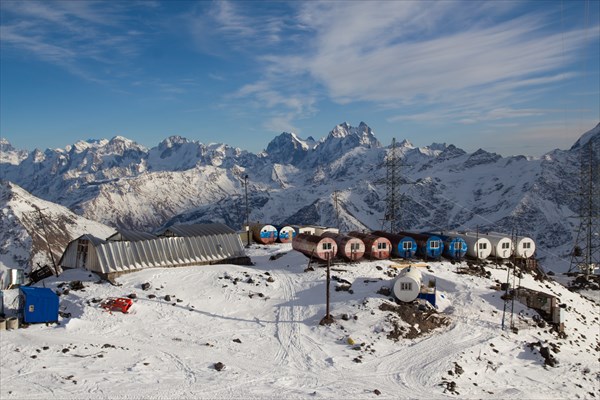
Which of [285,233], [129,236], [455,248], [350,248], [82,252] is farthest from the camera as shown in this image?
[285,233]

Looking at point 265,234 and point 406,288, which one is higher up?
point 265,234

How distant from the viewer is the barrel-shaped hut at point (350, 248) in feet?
194

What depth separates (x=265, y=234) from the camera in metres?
78.1

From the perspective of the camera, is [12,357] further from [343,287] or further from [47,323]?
[343,287]

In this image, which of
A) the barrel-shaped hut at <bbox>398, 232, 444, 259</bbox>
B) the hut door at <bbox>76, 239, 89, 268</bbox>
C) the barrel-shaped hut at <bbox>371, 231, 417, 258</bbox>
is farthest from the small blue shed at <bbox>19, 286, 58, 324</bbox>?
the barrel-shaped hut at <bbox>398, 232, 444, 259</bbox>

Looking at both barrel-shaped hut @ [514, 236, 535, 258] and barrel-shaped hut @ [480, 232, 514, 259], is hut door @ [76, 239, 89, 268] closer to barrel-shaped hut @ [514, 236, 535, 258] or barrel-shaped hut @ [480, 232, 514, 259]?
barrel-shaped hut @ [480, 232, 514, 259]

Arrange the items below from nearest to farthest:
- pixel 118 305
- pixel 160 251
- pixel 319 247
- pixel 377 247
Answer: pixel 118 305 < pixel 160 251 < pixel 319 247 < pixel 377 247

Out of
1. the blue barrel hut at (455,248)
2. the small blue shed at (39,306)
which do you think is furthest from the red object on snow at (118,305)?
the blue barrel hut at (455,248)

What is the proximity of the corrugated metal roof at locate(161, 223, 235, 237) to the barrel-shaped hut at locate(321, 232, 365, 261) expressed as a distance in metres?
14.6

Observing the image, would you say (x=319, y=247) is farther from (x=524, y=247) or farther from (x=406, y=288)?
(x=524, y=247)

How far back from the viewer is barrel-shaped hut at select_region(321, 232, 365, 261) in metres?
59.1

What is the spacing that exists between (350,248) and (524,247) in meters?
29.5

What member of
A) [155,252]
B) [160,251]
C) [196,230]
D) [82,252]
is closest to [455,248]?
[196,230]

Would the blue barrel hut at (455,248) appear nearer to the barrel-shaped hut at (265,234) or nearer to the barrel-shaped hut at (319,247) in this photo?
the barrel-shaped hut at (319,247)
